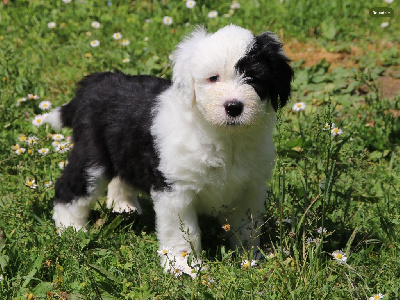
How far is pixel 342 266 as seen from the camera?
11.7 feet

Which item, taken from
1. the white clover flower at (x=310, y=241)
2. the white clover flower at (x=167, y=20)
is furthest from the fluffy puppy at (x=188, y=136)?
the white clover flower at (x=167, y=20)

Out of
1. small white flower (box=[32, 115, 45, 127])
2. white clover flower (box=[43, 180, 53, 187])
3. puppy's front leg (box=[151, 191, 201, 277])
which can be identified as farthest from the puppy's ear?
small white flower (box=[32, 115, 45, 127])

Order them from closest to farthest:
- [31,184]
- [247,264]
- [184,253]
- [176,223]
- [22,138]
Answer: [247,264] < [184,253] < [176,223] < [31,184] < [22,138]

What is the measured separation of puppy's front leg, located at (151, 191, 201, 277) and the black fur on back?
0.15 m

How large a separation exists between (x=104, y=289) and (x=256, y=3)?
16.0 ft

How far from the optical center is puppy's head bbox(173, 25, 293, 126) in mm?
3492

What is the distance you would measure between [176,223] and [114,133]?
76 cm

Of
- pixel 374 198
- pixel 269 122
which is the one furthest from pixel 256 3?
pixel 269 122

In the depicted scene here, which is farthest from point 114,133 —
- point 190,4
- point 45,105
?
point 190,4

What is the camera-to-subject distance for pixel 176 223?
3.96 meters

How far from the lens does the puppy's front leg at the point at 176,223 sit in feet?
12.7

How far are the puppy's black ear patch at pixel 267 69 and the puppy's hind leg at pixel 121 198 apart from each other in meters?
1.56

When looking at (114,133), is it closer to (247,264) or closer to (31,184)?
(31,184)

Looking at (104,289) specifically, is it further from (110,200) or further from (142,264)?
(110,200)
